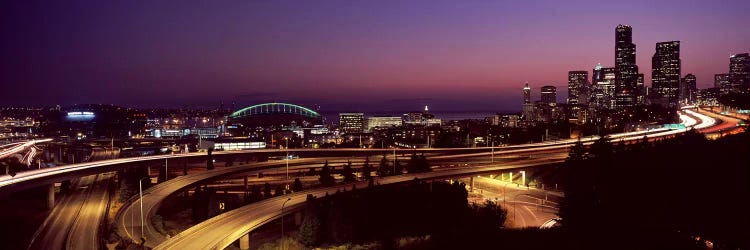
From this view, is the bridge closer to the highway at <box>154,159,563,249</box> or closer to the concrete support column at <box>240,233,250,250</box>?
the highway at <box>154,159,563,249</box>

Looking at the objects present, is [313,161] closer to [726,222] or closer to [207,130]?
[726,222]

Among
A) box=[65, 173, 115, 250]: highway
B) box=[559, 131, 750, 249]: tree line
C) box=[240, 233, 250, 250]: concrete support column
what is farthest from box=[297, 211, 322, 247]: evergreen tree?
box=[559, 131, 750, 249]: tree line

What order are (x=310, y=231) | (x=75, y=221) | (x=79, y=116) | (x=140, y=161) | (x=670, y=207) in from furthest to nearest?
(x=79, y=116) → (x=140, y=161) → (x=75, y=221) → (x=310, y=231) → (x=670, y=207)

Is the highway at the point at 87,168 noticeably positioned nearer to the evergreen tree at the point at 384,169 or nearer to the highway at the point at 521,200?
the highway at the point at 521,200

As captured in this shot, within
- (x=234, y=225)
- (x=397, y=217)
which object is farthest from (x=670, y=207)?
(x=234, y=225)

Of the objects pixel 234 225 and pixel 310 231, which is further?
pixel 310 231

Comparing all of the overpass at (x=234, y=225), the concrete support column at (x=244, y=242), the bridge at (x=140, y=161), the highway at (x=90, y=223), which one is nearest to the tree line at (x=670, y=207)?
the overpass at (x=234, y=225)

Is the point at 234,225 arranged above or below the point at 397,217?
above

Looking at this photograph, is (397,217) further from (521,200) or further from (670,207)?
(670,207)
